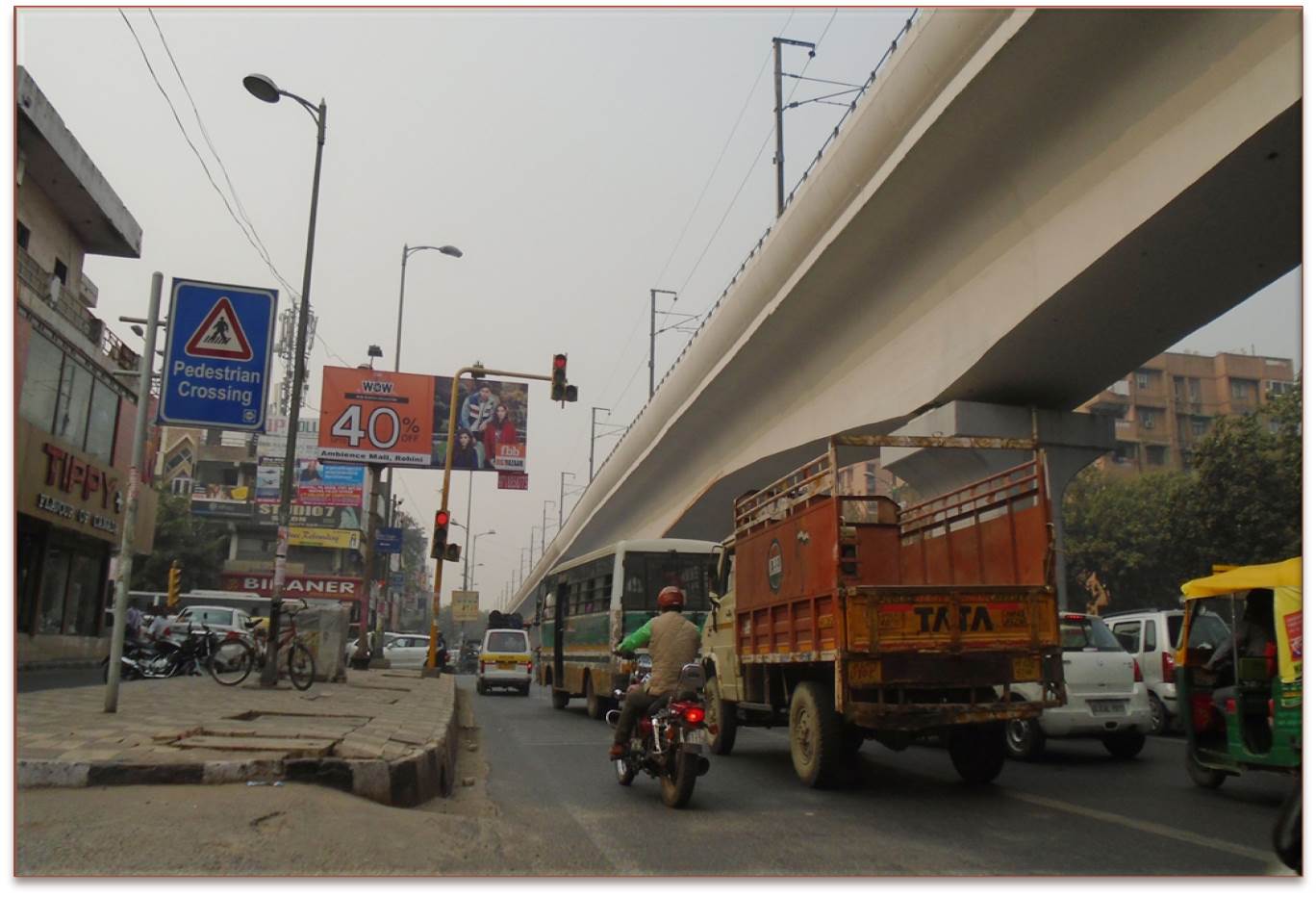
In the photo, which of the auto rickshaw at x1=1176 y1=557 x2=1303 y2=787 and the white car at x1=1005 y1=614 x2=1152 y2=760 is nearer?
the auto rickshaw at x1=1176 y1=557 x2=1303 y2=787

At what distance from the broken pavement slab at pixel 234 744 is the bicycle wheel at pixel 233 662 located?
385 centimetres

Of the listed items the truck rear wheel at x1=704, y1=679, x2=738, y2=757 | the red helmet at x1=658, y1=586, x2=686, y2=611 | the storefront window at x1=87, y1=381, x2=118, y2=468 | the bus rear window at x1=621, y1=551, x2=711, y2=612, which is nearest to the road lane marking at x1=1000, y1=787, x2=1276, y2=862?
the red helmet at x1=658, y1=586, x2=686, y2=611

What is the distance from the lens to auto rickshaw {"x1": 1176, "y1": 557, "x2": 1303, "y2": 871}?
714 cm

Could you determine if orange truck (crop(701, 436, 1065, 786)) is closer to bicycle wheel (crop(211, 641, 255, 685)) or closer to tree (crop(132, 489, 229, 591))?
bicycle wheel (crop(211, 641, 255, 685))

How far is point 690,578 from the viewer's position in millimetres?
16531

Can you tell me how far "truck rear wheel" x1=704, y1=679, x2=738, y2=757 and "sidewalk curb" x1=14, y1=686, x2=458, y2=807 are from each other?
15.0 ft

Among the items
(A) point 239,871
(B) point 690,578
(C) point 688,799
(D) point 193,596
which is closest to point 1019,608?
(C) point 688,799

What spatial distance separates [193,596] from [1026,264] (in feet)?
127

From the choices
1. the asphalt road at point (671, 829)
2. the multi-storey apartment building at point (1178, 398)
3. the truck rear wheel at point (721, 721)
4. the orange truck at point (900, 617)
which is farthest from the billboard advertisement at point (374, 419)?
the multi-storey apartment building at point (1178, 398)

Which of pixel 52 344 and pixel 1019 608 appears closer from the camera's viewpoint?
pixel 1019 608

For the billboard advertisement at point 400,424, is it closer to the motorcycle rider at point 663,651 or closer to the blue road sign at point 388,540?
the blue road sign at point 388,540

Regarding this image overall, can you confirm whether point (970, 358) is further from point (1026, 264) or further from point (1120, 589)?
point (1120, 589)

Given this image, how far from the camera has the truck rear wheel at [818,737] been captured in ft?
26.6

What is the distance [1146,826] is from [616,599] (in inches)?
401
